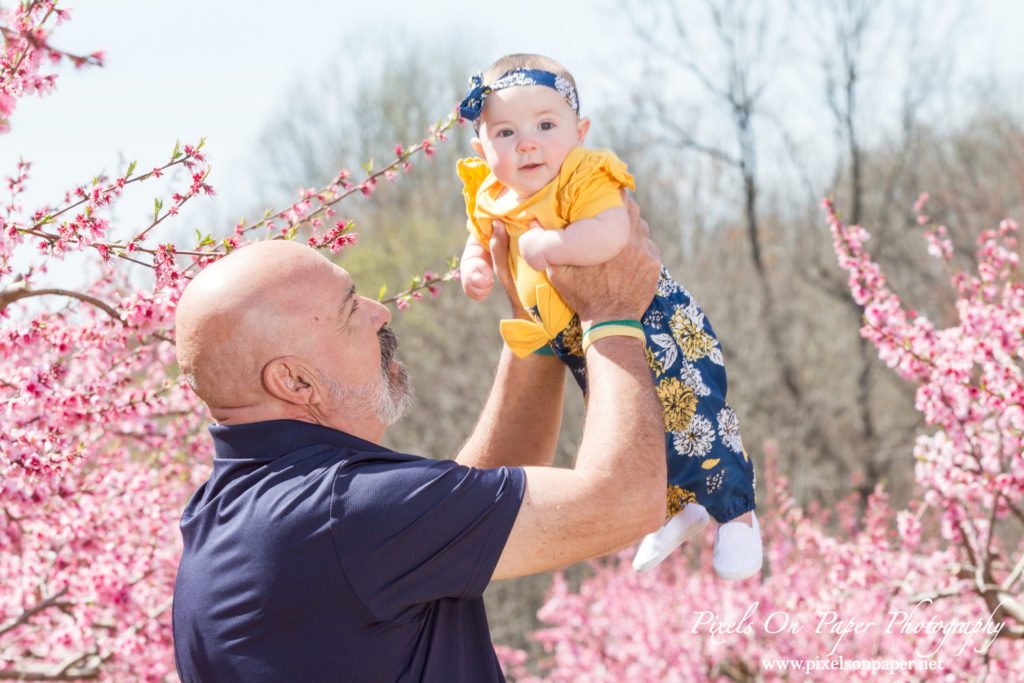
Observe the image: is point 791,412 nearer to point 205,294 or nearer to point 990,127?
point 990,127

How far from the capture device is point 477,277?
103 inches

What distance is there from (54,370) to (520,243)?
1514 mm

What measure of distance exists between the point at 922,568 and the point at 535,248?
11.0 feet

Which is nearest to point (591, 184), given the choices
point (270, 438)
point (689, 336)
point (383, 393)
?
point (689, 336)

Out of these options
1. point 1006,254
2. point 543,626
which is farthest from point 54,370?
point 543,626

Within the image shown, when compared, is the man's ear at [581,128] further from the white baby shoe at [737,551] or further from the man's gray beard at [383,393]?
the white baby shoe at [737,551]

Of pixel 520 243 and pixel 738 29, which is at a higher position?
pixel 738 29

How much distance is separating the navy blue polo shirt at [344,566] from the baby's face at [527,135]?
3.04ft

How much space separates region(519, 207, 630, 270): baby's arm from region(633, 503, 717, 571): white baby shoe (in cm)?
77

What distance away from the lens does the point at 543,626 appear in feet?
38.6

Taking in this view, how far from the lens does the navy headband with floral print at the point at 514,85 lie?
253cm

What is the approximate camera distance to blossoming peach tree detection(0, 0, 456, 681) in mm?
2416

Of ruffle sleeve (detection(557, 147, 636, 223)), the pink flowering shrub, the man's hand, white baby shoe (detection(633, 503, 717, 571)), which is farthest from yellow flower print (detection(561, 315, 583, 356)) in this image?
the pink flowering shrub

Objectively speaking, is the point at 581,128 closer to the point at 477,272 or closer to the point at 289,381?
the point at 477,272
